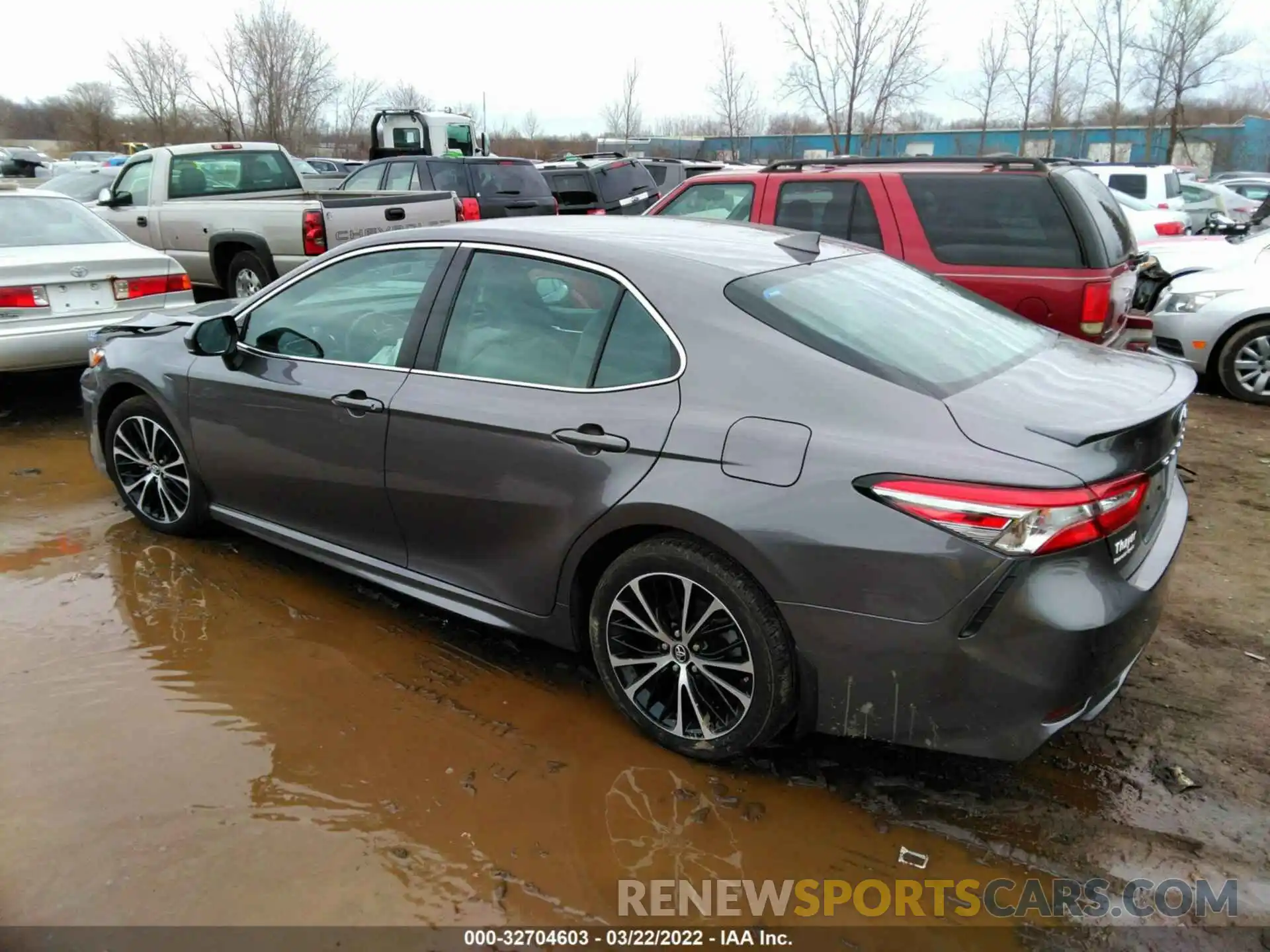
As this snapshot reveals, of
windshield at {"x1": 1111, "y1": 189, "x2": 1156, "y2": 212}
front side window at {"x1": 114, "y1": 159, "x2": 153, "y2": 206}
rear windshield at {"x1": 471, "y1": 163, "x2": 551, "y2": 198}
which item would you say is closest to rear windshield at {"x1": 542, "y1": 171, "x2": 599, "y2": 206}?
rear windshield at {"x1": 471, "y1": 163, "x2": 551, "y2": 198}

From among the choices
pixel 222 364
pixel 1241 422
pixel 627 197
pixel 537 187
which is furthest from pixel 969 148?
pixel 222 364

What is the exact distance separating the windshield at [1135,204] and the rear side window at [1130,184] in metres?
0.51

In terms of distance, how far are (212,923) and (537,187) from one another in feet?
38.4

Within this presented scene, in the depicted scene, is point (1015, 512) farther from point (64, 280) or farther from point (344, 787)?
point (64, 280)

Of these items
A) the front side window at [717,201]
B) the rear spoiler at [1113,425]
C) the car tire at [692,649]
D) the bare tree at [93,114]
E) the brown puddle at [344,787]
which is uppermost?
the bare tree at [93,114]

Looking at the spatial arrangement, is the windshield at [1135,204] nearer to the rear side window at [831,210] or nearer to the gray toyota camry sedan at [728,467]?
the rear side window at [831,210]

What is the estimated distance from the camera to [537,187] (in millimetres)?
12859

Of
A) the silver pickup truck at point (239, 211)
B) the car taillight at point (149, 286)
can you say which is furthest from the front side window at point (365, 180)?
the car taillight at point (149, 286)

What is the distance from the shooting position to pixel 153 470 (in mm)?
4684

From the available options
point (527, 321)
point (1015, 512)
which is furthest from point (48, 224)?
point (1015, 512)

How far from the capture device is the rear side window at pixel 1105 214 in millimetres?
5836

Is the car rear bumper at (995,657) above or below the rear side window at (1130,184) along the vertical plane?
below

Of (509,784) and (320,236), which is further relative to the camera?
(320,236)

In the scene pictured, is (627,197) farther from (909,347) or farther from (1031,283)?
(909,347)
